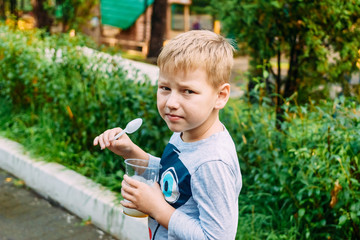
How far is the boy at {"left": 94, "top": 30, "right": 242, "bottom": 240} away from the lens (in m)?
1.47

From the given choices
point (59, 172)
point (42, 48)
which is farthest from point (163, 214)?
point (42, 48)

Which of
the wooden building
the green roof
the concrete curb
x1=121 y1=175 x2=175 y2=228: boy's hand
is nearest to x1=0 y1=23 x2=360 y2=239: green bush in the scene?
the concrete curb

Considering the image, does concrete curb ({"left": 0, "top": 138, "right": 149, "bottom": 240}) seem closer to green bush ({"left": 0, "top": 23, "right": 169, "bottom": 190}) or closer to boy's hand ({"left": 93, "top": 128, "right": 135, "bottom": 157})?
green bush ({"left": 0, "top": 23, "right": 169, "bottom": 190})

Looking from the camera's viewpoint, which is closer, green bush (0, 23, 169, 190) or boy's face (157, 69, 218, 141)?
boy's face (157, 69, 218, 141)

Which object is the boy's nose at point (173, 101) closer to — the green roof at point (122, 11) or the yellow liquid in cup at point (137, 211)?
the yellow liquid in cup at point (137, 211)

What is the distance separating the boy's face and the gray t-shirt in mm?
114

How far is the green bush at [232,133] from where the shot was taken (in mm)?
2705

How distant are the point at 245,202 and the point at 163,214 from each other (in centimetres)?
178

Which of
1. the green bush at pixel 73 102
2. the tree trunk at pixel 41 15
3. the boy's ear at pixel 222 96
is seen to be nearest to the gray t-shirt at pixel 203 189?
the boy's ear at pixel 222 96

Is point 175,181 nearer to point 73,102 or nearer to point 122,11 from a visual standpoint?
point 73,102

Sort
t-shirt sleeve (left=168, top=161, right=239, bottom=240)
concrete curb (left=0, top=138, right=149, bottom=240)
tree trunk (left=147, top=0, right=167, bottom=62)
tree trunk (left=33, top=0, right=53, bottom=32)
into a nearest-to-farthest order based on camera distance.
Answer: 1. t-shirt sleeve (left=168, top=161, right=239, bottom=240)
2. concrete curb (left=0, top=138, right=149, bottom=240)
3. tree trunk (left=33, top=0, right=53, bottom=32)
4. tree trunk (left=147, top=0, right=167, bottom=62)

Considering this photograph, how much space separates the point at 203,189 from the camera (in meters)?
1.46

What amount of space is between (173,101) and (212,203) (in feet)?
1.24

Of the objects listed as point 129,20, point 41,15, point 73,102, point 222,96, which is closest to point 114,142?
point 222,96
